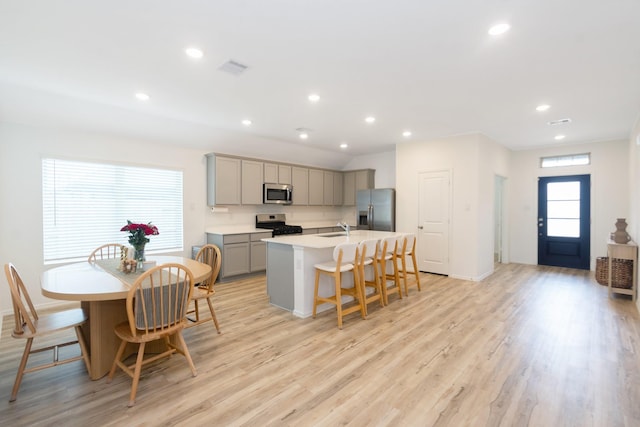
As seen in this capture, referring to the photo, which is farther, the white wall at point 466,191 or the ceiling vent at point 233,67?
the white wall at point 466,191

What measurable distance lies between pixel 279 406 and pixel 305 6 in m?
2.71

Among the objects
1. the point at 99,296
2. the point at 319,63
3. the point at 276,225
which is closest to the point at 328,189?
the point at 276,225

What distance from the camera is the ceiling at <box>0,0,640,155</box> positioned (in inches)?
84.4

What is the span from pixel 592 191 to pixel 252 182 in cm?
689

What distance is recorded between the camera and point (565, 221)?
672 cm

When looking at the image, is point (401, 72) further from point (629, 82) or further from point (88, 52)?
point (88, 52)

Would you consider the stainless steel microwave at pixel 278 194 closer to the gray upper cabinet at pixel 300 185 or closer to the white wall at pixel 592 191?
the gray upper cabinet at pixel 300 185

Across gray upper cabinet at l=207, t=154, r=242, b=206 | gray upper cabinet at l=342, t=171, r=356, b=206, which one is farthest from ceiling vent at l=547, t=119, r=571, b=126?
gray upper cabinet at l=207, t=154, r=242, b=206

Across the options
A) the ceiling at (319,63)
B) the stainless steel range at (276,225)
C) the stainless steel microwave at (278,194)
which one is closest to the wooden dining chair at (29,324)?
the ceiling at (319,63)

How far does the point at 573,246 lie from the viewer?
6652 millimetres

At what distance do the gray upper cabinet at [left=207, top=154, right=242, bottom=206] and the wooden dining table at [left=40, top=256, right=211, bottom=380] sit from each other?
121 inches

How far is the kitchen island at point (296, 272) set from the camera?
384 cm

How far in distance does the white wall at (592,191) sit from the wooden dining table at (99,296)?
281 inches

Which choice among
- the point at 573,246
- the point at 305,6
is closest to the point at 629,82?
the point at 305,6
